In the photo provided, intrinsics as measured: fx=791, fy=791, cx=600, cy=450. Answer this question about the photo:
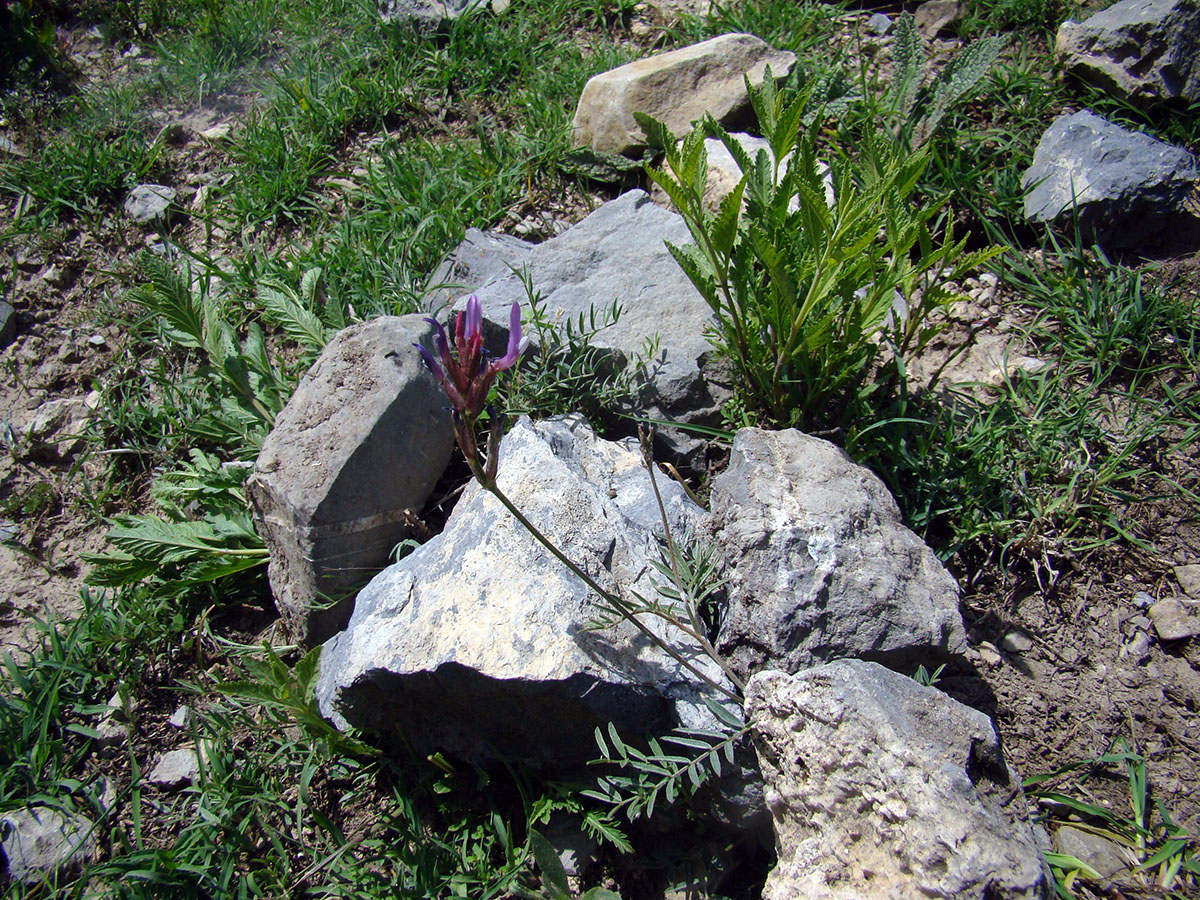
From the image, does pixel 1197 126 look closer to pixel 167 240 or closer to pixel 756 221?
pixel 756 221

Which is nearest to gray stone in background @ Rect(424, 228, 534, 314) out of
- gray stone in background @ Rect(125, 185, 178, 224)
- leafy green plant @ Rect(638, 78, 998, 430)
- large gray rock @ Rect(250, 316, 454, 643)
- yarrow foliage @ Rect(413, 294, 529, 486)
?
large gray rock @ Rect(250, 316, 454, 643)

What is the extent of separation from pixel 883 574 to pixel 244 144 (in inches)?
145

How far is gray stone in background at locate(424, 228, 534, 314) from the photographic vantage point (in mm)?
3168

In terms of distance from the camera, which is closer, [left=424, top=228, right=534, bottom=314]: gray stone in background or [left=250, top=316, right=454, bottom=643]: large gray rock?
[left=250, top=316, right=454, bottom=643]: large gray rock

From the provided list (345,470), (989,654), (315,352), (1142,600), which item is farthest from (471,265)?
(1142,600)

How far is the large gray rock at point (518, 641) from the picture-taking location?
1965 mm

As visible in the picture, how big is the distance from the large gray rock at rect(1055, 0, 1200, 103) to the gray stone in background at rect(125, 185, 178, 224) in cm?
424

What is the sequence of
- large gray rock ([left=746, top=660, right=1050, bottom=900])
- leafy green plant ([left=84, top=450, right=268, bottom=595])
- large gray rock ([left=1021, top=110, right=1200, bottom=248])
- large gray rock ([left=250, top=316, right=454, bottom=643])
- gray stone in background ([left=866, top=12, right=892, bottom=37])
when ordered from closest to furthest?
large gray rock ([left=746, top=660, right=1050, bottom=900])
large gray rock ([left=250, top=316, right=454, bottom=643])
leafy green plant ([left=84, top=450, right=268, bottom=595])
large gray rock ([left=1021, top=110, right=1200, bottom=248])
gray stone in background ([left=866, top=12, right=892, bottom=37])

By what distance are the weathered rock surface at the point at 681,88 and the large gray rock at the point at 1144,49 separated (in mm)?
1244

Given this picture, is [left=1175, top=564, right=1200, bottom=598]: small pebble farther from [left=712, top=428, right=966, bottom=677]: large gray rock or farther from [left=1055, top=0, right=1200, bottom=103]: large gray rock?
[left=1055, top=0, right=1200, bottom=103]: large gray rock

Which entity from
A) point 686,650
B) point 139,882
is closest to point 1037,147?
point 686,650

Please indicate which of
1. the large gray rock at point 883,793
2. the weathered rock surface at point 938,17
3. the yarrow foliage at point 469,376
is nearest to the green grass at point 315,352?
the weathered rock surface at point 938,17

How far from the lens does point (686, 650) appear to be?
2.04 meters

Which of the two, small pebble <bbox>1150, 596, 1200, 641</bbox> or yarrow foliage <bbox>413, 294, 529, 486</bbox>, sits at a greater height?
yarrow foliage <bbox>413, 294, 529, 486</bbox>
